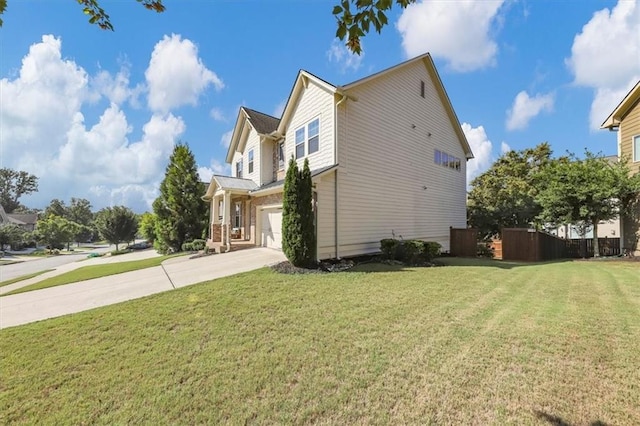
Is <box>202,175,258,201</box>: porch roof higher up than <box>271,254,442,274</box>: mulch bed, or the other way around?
<box>202,175,258,201</box>: porch roof

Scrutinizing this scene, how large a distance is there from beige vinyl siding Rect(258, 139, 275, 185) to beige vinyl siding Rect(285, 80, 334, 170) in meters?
2.59

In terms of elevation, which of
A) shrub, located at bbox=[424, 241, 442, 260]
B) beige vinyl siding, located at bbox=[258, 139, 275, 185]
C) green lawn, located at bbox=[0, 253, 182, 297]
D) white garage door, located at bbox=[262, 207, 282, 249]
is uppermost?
beige vinyl siding, located at bbox=[258, 139, 275, 185]

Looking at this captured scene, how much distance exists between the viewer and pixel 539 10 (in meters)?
9.72

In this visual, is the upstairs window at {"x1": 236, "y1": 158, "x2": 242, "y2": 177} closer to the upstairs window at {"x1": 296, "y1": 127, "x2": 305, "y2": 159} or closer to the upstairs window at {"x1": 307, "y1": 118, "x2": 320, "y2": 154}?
the upstairs window at {"x1": 296, "y1": 127, "x2": 305, "y2": 159}

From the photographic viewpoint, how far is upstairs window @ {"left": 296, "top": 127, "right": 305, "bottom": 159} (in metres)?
13.8

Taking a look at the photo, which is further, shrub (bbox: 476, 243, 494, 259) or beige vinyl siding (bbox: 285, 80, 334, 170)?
shrub (bbox: 476, 243, 494, 259)

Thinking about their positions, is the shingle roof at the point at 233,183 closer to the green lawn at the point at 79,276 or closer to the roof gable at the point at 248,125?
the roof gable at the point at 248,125

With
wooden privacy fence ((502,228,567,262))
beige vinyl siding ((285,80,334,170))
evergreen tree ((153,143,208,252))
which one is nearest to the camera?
beige vinyl siding ((285,80,334,170))

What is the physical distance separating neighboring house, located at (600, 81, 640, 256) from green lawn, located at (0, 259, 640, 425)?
405 inches

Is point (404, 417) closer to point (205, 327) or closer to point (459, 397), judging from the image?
point (459, 397)

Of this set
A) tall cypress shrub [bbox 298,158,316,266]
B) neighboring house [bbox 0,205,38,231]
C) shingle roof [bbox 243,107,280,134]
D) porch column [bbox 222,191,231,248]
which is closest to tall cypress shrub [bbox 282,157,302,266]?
tall cypress shrub [bbox 298,158,316,266]

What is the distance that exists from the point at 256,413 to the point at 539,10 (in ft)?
44.6

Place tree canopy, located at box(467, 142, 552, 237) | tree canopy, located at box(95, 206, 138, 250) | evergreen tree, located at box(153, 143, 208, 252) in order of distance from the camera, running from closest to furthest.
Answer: tree canopy, located at box(467, 142, 552, 237), evergreen tree, located at box(153, 143, 208, 252), tree canopy, located at box(95, 206, 138, 250)

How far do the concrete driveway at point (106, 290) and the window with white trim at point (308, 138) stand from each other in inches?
196
